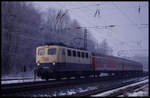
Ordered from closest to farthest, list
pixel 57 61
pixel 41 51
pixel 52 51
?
pixel 57 61
pixel 52 51
pixel 41 51

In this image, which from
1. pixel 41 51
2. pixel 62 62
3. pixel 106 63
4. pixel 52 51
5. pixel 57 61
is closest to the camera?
pixel 57 61

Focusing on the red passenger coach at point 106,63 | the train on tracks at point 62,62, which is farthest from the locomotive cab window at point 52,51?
the red passenger coach at point 106,63

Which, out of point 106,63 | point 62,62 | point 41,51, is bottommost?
point 106,63

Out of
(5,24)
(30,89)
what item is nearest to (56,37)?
(5,24)

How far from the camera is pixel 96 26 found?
27375 millimetres

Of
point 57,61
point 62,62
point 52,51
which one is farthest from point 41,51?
point 62,62

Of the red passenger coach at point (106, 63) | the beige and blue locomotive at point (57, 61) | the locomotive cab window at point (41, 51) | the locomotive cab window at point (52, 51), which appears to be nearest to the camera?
the beige and blue locomotive at point (57, 61)

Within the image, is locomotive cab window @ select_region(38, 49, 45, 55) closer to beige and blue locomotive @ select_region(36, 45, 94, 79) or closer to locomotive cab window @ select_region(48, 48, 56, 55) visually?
beige and blue locomotive @ select_region(36, 45, 94, 79)

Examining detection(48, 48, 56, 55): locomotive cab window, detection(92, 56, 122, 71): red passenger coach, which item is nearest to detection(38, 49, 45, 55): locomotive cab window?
detection(48, 48, 56, 55): locomotive cab window

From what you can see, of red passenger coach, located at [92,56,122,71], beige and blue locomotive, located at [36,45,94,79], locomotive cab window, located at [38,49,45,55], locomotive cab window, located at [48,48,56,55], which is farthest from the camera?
red passenger coach, located at [92,56,122,71]

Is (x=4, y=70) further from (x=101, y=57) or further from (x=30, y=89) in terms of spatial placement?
(x=30, y=89)

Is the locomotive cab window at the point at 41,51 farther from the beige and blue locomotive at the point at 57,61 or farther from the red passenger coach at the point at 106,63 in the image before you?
the red passenger coach at the point at 106,63

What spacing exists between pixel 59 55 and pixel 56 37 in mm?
26964

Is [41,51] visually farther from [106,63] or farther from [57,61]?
[106,63]
